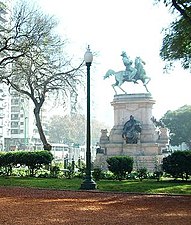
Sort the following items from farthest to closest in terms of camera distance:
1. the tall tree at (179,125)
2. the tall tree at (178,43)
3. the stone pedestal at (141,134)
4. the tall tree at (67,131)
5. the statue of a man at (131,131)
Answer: the tall tree at (67,131) → the tall tree at (179,125) → the stone pedestal at (141,134) → the statue of a man at (131,131) → the tall tree at (178,43)

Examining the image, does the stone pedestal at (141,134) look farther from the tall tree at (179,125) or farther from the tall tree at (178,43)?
the tall tree at (179,125)

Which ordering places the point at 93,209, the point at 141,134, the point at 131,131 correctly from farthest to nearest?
the point at 141,134 < the point at 131,131 < the point at 93,209

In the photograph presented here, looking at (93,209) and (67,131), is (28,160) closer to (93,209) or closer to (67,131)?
(93,209)

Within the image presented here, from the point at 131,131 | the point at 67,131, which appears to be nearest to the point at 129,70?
the point at 131,131

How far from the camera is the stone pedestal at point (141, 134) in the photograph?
125 ft

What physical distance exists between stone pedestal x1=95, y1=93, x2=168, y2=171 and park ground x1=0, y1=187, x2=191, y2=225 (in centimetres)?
2231

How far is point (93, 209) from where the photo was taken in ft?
38.0

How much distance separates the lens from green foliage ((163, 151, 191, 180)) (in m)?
20.9

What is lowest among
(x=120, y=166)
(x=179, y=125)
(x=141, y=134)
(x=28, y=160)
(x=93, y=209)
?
(x=93, y=209)

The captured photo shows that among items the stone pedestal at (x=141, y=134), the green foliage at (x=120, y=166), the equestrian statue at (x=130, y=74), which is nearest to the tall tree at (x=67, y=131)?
the equestrian statue at (x=130, y=74)

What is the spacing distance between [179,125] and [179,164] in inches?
2185

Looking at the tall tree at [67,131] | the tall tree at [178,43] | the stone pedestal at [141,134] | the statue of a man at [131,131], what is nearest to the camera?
the tall tree at [178,43]

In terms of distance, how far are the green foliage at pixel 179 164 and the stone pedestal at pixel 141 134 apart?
16302 millimetres

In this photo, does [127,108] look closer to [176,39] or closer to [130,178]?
[130,178]
